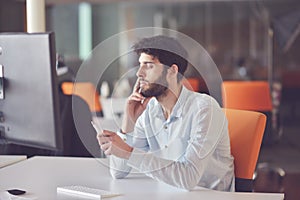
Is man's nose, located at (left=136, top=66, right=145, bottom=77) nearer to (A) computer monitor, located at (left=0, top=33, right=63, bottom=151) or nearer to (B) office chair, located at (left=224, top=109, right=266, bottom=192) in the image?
(A) computer monitor, located at (left=0, top=33, right=63, bottom=151)

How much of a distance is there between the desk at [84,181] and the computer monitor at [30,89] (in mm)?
220

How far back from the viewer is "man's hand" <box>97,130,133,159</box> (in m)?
1.97

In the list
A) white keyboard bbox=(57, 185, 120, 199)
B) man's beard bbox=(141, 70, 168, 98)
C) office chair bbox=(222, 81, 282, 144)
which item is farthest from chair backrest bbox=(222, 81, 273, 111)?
white keyboard bbox=(57, 185, 120, 199)

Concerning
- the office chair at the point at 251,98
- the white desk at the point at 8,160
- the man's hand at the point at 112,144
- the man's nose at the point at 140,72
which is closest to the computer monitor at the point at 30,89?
the man's hand at the point at 112,144

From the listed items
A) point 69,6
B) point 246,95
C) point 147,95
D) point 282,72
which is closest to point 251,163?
point 147,95

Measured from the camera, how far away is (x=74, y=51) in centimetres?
1012

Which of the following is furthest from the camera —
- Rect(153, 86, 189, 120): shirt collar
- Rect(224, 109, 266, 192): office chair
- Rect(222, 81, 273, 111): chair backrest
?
Rect(222, 81, 273, 111): chair backrest

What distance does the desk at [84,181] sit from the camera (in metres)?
1.94

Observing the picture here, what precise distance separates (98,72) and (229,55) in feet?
25.9

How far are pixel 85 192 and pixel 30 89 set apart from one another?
0.39 metres

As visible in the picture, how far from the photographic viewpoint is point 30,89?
1832mm

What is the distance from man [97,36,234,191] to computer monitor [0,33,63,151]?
0.22 m

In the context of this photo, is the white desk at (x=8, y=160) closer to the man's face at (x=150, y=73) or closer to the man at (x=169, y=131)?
the man at (x=169, y=131)

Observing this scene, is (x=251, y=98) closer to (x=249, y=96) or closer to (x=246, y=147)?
(x=249, y=96)
